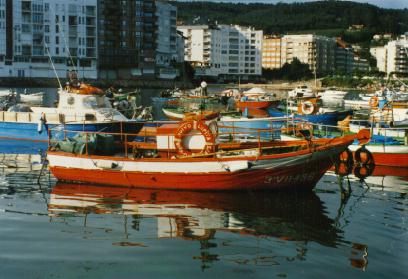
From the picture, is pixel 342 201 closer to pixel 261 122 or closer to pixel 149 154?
pixel 149 154

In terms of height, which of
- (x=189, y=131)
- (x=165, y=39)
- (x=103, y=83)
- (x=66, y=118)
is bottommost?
(x=66, y=118)

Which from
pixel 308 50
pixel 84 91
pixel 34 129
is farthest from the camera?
pixel 308 50

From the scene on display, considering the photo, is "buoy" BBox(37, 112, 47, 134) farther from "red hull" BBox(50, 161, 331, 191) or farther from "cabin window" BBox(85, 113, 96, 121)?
"red hull" BBox(50, 161, 331, 191)

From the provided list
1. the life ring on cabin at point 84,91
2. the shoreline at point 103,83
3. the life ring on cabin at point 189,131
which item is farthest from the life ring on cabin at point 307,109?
the shoreline at point 103,83

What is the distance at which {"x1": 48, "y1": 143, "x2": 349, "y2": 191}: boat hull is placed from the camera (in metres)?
18.1

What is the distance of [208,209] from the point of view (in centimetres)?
1684

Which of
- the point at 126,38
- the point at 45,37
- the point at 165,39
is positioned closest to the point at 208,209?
the point at 45,37

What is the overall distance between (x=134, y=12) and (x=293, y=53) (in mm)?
77236

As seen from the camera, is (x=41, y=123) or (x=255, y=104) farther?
(x=255, y=104)

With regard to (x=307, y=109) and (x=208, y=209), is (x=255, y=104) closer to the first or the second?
(x=307, y=109)

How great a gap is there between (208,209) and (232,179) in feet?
6.09

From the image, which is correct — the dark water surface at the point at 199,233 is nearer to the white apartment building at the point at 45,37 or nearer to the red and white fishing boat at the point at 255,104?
the red and white fishing boat at the point at 255,104

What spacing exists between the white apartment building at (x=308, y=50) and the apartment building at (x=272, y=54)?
4.09 ft

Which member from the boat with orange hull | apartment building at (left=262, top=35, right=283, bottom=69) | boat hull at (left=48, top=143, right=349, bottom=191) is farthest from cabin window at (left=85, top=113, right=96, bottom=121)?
apartment building at (left=262, top=35, right=283, bottom=69)
